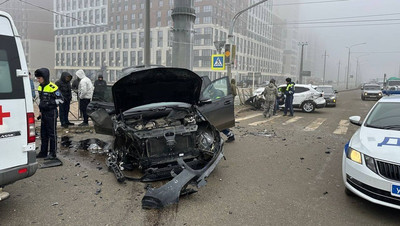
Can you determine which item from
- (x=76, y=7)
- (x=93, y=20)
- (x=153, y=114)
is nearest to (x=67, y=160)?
(x=153, y=114)

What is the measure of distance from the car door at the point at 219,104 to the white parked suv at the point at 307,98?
952 cm

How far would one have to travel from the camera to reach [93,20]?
213ft

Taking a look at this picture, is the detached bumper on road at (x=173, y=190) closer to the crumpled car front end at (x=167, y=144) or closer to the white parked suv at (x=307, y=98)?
the crumpled car front end at (x=167, y=144)

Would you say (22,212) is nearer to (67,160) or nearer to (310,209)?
(67,160)

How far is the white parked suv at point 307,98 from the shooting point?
51.5 feet

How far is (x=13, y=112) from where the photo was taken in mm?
3424

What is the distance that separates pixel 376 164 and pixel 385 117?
1492 mm

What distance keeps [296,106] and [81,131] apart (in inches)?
454

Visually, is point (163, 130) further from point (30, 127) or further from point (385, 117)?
point (385, 117)

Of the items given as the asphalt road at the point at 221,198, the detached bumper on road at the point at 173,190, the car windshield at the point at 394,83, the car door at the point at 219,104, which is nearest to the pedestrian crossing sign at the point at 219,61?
the car door at the point at 219,104

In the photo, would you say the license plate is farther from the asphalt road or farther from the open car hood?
the open car hood

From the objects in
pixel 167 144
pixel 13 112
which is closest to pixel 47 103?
pixel 13 112

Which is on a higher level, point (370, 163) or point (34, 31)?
point (34, 31)

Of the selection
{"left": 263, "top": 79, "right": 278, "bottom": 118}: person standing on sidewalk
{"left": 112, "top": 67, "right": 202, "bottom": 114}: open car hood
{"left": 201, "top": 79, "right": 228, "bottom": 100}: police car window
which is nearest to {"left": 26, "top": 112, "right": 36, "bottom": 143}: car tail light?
{"left": 112, "top": 67, "right": 202, "bottom": 114}: open car hood
